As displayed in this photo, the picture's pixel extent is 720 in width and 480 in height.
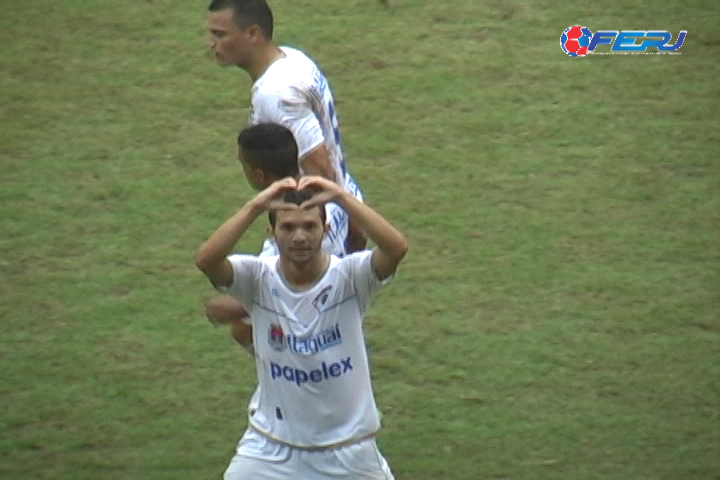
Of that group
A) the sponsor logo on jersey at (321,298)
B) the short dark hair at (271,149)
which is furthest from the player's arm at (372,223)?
the short dark hair at (271,149)

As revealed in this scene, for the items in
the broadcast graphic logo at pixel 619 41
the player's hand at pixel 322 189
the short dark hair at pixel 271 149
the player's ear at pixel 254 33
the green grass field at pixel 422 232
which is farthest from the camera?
the broadcast graphic logo at pixel 619 41

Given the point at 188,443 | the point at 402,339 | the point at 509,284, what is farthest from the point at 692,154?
the point at 188,443

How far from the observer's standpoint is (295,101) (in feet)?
19.9

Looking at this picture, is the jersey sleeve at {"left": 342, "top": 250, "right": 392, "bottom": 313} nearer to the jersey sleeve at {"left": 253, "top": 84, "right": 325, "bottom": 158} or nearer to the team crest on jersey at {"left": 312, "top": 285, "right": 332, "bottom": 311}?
the team crest on jersey at {"left": 312, "top": 285, "right": 332, "bottom": 311}

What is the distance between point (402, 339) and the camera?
7.90 m

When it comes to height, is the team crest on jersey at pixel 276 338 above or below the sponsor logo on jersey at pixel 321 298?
below

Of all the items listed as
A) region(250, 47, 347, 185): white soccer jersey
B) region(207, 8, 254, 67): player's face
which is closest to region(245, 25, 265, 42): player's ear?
region(207, 8, 254, 67): player's face

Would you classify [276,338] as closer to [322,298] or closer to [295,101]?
[322,298]

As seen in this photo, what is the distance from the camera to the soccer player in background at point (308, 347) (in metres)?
5.11

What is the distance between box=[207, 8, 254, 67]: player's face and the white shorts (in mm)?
1882

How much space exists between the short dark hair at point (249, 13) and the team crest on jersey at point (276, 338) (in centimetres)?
168

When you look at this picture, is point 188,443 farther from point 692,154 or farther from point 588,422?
point 692,154

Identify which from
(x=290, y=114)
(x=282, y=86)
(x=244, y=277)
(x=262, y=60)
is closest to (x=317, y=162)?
(x=290, y=114)

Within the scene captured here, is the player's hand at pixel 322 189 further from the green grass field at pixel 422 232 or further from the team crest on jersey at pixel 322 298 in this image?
the green grass field at pixel 422 232
